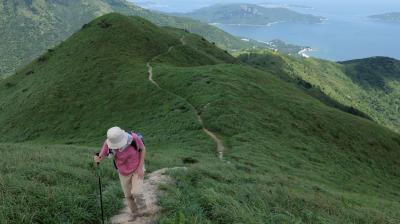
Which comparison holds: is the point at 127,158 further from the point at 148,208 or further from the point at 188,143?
the point at 188,143

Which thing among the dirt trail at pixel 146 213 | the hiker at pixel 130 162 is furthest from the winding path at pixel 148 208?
the hiker at pixel 130 162

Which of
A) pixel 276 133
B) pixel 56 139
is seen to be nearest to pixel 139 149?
pixel 276 133

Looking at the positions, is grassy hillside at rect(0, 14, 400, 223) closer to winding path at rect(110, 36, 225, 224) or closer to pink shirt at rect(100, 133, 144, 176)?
winding path at rect(110, 36, 225, 224)

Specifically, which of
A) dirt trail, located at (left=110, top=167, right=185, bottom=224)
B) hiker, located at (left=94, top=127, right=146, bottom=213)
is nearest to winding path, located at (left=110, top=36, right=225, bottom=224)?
dirt trail, located at (left=110, top=167, right=185, bottom=224)

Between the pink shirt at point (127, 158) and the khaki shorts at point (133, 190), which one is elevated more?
the pink shirt at point (127, 158)

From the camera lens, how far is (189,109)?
A: 42.1 m

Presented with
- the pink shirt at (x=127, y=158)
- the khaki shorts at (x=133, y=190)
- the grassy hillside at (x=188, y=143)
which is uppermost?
the pink shirt at (x=127, y=158)

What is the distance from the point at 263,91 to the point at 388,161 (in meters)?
16.8

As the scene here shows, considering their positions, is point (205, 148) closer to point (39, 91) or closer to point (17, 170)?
point (17, 170)

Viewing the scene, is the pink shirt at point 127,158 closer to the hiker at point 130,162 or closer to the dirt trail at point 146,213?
the hiker at point 130,162

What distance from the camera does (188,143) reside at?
33844 mm

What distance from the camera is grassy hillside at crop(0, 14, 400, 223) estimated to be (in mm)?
11305

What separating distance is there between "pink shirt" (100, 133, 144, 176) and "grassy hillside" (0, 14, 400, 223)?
114 centimetres

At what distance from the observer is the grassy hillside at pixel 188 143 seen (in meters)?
11.3
